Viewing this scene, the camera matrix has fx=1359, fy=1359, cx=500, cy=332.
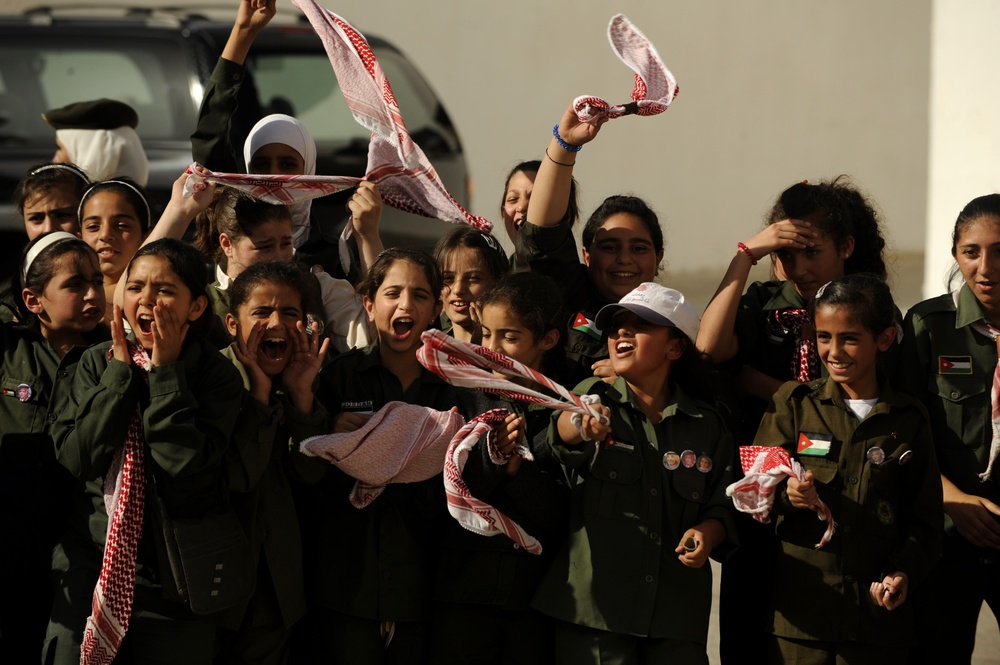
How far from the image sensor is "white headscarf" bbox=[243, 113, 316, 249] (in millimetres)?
4625

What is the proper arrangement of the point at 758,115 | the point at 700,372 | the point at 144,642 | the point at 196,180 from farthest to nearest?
the point at 758,115 → the point at 196,180 → the point at 700,372 → the point at 144,642

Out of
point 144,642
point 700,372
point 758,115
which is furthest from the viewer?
point 758,115

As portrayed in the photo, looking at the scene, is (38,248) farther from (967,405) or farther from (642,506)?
(967,405)

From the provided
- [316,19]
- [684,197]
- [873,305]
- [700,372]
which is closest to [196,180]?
[316,19]

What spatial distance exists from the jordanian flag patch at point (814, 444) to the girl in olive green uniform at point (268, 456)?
1363mm

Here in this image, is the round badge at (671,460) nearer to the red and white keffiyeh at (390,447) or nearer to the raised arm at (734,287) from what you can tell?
the raised arm at (734,287)

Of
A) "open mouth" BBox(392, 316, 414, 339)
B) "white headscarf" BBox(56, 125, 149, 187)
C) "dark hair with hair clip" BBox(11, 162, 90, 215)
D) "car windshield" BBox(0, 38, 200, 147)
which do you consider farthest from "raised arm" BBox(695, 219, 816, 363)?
"car windshield" BBox(0, 38, 200, 147)

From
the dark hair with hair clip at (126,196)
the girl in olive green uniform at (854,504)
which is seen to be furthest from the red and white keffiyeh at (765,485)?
the dark hair with hair clip at (126,196)

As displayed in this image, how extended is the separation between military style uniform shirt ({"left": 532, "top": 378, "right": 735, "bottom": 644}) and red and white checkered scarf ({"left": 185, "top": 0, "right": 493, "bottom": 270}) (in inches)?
38.8

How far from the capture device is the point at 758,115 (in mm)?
12883

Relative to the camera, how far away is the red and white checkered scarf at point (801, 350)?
163 inches

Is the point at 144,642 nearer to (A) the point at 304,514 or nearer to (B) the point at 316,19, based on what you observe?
(A) the point at 304,514

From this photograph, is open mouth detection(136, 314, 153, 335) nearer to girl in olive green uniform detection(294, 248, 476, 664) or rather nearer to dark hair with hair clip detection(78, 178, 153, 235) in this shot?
girl in olive green uniform detection(294, 248, 476, 664)

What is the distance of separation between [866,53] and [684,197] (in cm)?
221
